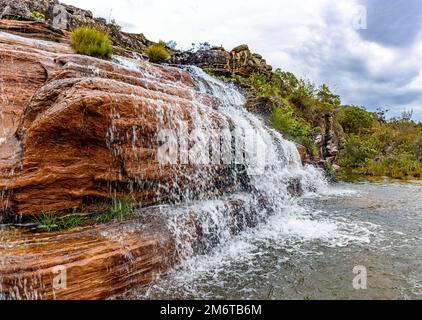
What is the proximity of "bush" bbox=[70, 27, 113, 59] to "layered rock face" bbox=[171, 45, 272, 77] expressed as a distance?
701 centimetres

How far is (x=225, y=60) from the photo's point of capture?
17391 mm

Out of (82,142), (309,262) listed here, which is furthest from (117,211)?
(309,262)

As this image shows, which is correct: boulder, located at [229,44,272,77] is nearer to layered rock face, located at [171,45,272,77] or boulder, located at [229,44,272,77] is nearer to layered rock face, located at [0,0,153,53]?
layered rock face, located at [171,45,272,77]

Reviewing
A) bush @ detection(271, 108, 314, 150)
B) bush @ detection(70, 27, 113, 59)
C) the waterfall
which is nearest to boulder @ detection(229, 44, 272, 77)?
bush @ detection(271, 108, 314, 150)

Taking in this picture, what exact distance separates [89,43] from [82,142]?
19.2 ft

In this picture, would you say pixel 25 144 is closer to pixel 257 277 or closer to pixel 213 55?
pixel 257 277

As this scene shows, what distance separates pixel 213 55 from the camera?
17.3 m

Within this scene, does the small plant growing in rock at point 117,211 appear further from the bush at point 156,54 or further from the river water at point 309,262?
the bush at point 156,54

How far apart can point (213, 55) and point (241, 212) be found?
13013 mm

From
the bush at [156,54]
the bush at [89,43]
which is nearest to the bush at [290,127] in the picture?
the bush at [156,54]

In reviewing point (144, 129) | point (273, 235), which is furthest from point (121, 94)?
point (273, 235)

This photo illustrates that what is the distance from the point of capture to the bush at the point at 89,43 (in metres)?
8.93

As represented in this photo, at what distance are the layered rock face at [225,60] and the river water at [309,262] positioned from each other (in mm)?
11163

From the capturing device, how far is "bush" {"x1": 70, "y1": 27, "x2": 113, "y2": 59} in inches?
352
